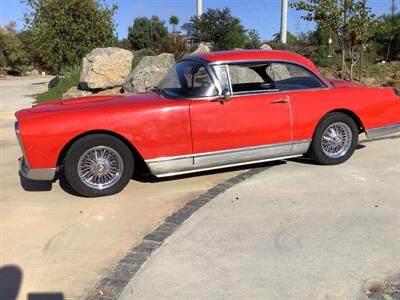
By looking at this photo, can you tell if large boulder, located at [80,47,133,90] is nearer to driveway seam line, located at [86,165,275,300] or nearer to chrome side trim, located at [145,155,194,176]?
chrome side trim, located at [145,155,194,176]

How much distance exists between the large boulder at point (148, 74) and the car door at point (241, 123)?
576 centimetres

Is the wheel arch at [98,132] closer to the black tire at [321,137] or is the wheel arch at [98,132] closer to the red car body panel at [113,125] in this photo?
the red car body panel at [113,125]

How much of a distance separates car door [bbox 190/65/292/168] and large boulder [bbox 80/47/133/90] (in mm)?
7577

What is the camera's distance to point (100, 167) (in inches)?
192


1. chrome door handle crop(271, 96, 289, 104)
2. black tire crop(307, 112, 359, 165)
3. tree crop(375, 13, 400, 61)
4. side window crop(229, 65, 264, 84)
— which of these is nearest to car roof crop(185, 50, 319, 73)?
side window crop(229, 65, 264, 84)

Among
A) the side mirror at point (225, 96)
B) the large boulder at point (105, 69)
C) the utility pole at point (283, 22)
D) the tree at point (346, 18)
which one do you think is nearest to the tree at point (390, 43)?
the tree at point (346, 18)

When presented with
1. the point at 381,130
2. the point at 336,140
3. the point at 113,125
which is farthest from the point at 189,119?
the point at 381,130

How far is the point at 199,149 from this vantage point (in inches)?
198

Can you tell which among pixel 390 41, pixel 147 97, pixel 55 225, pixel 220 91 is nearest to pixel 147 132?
pixel 147 97

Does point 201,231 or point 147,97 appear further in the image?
point 147,97

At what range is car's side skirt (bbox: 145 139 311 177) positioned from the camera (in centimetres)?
499

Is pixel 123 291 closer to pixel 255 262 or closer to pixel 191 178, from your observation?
pixel 255 262

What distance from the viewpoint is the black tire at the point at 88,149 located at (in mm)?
4734

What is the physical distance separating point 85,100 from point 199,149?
1.54 meters
